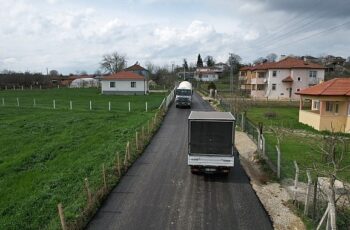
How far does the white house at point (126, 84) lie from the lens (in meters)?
65.9

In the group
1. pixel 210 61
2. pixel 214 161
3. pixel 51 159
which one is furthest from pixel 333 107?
pixel 210 61

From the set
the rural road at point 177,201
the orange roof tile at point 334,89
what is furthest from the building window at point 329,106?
the rural road at point 177,201

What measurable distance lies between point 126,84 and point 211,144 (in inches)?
2044

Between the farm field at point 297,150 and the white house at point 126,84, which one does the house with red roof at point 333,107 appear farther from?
the white house at point 126,84

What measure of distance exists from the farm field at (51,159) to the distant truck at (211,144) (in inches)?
163

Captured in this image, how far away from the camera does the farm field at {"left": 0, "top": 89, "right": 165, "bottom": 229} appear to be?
1245 centimetres

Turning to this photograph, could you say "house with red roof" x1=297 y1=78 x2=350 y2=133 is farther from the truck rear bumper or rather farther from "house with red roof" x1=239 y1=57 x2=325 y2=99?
"house with red roof" x1=239 y1=57 x2=325 y2=99

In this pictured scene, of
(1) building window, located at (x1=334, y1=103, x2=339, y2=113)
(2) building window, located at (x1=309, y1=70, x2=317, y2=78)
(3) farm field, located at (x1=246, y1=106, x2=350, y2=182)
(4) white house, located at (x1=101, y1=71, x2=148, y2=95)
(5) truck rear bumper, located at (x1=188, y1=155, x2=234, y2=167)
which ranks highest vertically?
(2) building window, located at (x1=309, y1=70, x2=317, y2=78)

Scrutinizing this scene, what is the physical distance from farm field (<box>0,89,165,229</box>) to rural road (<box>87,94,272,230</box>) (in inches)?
50.4

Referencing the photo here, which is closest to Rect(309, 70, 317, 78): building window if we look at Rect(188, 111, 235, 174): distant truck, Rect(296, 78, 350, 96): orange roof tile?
Rect(296, 78, 350, 96): orange roof tile

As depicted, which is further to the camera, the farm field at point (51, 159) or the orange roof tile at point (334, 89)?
the orange roof tile at point (334, 89)

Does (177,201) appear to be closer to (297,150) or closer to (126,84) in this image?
(297,150)

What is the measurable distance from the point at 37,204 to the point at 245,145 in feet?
46.2

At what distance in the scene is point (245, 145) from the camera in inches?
914
